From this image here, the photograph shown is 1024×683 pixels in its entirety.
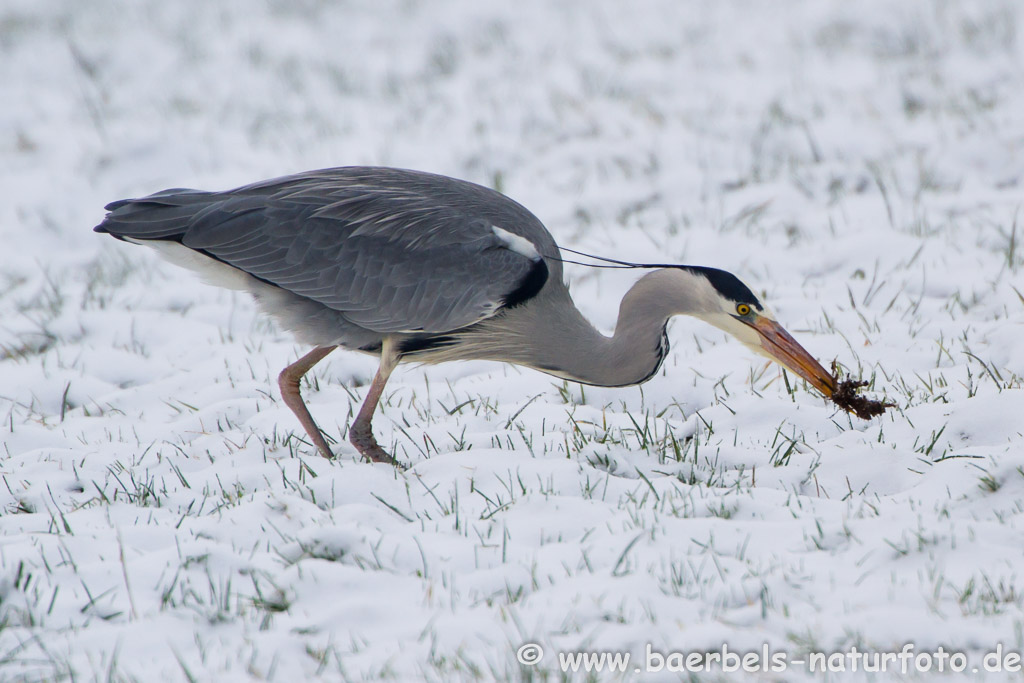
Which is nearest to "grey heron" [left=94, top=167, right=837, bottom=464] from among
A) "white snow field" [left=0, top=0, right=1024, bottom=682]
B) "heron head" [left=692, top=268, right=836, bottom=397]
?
"heron head" [left=692, top=268, right=836, bottom=397]

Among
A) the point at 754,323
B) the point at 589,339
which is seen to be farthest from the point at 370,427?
the point at 754,323

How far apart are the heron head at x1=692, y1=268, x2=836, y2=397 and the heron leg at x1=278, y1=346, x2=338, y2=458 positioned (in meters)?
1.55

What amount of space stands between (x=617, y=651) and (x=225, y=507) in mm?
1439

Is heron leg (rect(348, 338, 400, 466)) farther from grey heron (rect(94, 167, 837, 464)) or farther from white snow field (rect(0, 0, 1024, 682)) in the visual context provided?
white snow field (rect(0, 0, 1024, 682))

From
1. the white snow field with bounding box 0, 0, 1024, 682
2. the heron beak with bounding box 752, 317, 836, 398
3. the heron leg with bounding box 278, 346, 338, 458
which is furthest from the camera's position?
the heron leg with bounding box 278, 346, 338, 458

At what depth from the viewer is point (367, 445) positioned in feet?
13.0

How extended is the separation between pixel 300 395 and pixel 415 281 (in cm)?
67

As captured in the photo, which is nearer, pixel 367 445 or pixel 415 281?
pixel 367 445

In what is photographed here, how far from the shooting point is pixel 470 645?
8.20ft

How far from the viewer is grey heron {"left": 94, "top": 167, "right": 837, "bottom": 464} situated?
4.06 m

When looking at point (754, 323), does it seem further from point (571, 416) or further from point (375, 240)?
point (375, 240)

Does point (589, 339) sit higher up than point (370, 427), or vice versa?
point (589, 339)

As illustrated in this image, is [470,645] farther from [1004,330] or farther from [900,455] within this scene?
[1004,330]

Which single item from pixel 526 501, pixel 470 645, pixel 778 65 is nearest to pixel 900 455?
pixel 526 501
